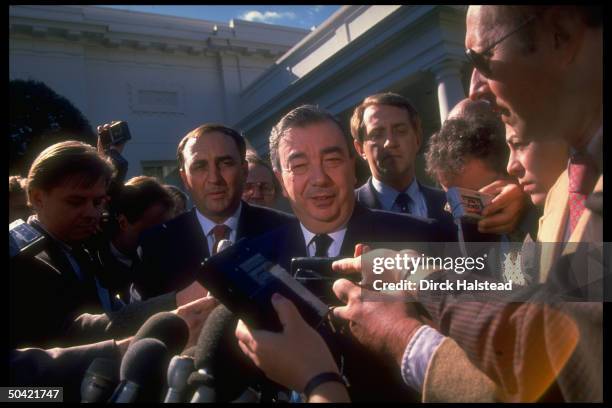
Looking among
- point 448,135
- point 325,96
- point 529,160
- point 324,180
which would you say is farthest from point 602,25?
point 325,96

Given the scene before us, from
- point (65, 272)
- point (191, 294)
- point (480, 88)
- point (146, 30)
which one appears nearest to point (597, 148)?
point (480, 88)

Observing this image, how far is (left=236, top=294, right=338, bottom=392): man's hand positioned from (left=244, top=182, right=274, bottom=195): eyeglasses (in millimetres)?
2504

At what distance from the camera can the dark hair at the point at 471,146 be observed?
7.25ft

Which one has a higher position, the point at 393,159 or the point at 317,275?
the point at 393,159

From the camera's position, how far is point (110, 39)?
14445mm

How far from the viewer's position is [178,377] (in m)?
1.04

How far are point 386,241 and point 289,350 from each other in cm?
93

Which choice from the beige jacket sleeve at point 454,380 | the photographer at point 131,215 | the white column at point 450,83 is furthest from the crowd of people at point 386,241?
the white column at point 450,83

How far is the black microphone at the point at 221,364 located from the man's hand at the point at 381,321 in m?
0.29

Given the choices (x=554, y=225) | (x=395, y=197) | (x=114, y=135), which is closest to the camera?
(x=554, y=225)

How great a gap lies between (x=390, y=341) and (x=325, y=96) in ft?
30.5

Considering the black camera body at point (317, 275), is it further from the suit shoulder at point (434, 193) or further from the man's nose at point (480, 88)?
the suit shoulder at point (434, 193)

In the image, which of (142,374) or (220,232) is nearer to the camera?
(142,374)

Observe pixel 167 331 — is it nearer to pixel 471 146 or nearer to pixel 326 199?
pixel 326 199
